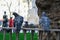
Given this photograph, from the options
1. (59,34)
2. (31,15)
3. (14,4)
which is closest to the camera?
(59,34)

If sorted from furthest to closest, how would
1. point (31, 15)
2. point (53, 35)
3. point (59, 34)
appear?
point (31, 15)
point (53, 35)
point (59, 34)

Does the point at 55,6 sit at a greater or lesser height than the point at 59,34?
greater

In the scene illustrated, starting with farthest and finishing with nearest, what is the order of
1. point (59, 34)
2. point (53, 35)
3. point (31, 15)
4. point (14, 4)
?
point (14, 4) → point (31, 15) → point (53, 35) → point (59, 34)

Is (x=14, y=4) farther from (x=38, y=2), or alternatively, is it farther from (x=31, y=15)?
(x=38, y=2)

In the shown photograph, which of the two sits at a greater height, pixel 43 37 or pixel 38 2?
pixel 38 2

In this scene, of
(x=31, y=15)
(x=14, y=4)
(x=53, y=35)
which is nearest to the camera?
(x=53, y=35)

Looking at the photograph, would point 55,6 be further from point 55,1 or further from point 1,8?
point 1,8

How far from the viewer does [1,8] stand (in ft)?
161

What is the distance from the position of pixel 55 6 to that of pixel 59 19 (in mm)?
503

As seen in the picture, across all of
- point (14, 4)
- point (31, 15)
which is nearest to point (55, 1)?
point (31, 15)

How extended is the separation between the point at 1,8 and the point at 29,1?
15.6 feet

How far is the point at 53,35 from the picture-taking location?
995cm

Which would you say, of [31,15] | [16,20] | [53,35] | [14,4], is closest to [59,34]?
[53,35]

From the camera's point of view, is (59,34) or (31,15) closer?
(59,34)
